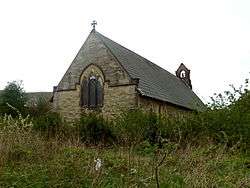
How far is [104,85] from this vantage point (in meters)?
30.7

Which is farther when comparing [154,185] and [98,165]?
[98,165]

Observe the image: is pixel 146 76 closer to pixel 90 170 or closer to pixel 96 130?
pixel 96 130

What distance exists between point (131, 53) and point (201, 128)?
21.2 meters

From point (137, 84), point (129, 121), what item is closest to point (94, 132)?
point (129, 121)

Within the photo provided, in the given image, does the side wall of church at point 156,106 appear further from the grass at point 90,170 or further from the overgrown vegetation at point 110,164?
the grass at point 90,170

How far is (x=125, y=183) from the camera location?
635cm

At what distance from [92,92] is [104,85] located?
4.59ft

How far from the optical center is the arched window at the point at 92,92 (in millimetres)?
31109

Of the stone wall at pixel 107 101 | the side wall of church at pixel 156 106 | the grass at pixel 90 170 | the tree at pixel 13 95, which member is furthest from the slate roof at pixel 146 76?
the grass at pixel 90 170

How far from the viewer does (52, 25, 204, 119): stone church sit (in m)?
29.8

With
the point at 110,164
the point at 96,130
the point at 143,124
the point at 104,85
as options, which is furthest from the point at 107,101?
the point at 110,164

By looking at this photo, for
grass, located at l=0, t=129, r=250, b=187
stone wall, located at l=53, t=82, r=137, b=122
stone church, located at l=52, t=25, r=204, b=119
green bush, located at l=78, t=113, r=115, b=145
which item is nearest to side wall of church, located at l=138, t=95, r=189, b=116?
stone church, located at l=52, t=25, r=204, b=119

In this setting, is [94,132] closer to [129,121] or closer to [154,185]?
[129,121]

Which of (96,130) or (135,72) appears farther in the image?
(135,72)
